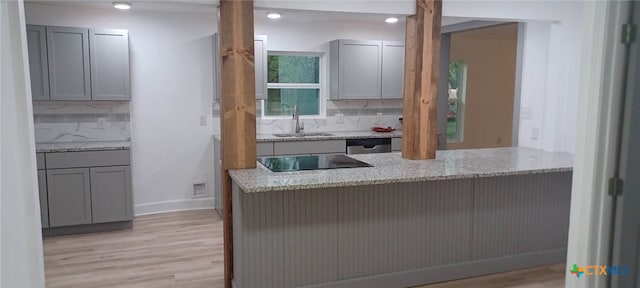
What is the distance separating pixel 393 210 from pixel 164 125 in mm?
3066

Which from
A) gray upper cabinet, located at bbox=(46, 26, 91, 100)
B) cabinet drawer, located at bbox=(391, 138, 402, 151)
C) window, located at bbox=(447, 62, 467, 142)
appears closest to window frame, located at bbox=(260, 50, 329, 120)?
cabinet drawer, located at bbox=(391, 138, 402, 151)

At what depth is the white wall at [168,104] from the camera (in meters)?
4.93

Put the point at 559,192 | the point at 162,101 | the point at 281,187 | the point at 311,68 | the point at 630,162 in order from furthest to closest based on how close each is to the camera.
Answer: the point at 311,68 → the point at 162,101 → the point at 559,192 → the point at 281,187 → the point at 630,162

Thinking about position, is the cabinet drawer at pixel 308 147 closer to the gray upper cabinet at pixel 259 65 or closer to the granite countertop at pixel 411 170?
the gray upper cabinet at pixel 259 65

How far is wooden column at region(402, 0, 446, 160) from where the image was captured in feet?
11.0

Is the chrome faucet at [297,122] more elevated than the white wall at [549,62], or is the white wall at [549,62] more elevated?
the white wall at [549,62]

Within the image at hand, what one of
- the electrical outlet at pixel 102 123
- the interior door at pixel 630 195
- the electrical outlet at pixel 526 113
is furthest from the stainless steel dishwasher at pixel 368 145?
the interior door at pixel 630 195

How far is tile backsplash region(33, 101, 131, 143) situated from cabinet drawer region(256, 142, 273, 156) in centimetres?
146

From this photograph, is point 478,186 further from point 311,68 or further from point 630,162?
point 311,68

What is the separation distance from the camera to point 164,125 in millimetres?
5094

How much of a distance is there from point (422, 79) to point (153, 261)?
102 inches

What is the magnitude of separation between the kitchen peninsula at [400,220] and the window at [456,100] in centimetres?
353

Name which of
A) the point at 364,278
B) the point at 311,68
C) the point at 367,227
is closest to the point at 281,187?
the point at 367,227

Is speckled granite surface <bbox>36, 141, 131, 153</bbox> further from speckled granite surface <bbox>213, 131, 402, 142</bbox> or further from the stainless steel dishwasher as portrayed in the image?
the stainless steel dishwasher
